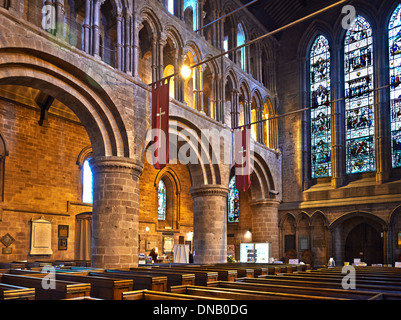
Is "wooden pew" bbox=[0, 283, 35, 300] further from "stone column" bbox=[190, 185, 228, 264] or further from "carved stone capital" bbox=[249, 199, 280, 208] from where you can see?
"carved stone capital" bbox=[249, 199, 280, 208]

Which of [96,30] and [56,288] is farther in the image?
[96,30]

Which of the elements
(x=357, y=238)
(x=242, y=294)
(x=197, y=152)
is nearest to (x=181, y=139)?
(x=197, y=152)

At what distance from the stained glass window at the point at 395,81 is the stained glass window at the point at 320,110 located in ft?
9.79

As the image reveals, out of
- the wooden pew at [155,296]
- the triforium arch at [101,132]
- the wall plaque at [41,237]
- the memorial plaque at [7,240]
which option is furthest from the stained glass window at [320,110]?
the wooden pew at [155,296]

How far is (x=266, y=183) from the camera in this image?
67.7 feet

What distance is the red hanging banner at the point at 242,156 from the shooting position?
54.4 ft

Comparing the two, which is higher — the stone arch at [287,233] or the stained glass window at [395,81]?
the stained glass window at [395,81]

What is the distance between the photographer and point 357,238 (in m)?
19.3

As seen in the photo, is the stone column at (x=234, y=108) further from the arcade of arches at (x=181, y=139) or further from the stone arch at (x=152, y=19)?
the stone arch at (x=152, y=19)

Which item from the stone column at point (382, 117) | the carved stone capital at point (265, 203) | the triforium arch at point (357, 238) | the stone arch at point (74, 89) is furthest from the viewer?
the carved stone capital at point (265, 203)

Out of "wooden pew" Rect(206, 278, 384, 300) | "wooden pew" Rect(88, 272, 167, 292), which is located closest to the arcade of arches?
"wooden pew" Rect(88, 272, 167, 292)

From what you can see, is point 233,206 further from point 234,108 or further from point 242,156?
point 242,156

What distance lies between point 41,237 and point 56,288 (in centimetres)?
1095

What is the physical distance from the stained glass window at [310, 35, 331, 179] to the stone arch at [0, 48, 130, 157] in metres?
11.6
